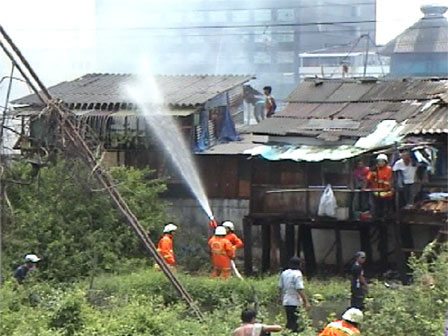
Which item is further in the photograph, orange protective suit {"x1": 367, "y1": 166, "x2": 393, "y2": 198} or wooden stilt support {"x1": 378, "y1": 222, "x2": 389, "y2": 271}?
wooden stilt support {"x1": 378, "y1": 222, "x2": 389, "y2": 271}

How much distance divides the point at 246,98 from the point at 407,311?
1378 cm

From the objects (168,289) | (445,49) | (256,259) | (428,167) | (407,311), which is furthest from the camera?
(445,49)

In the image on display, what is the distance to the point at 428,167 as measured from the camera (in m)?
16.8

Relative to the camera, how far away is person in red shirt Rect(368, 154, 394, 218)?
16.3 meters

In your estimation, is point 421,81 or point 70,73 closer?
point 421,81

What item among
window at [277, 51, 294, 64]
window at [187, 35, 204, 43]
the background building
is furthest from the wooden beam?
window at [277, 51, 294, 64]

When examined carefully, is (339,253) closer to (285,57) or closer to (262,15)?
(262,15)

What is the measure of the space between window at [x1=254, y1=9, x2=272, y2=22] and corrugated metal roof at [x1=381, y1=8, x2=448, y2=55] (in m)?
6.14

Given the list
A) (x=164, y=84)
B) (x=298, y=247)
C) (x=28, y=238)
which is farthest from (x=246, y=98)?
(x=28, y=238)

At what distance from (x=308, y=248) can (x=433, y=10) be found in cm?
1587

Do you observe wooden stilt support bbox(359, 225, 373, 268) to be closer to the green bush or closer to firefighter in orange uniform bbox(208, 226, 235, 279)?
firefighter in orange uniform bbox(208, 226, 235, 279)

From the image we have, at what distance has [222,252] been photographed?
606 inches

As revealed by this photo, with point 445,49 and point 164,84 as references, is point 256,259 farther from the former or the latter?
point 445,49


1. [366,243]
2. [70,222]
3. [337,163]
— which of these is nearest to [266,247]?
[366,243]
